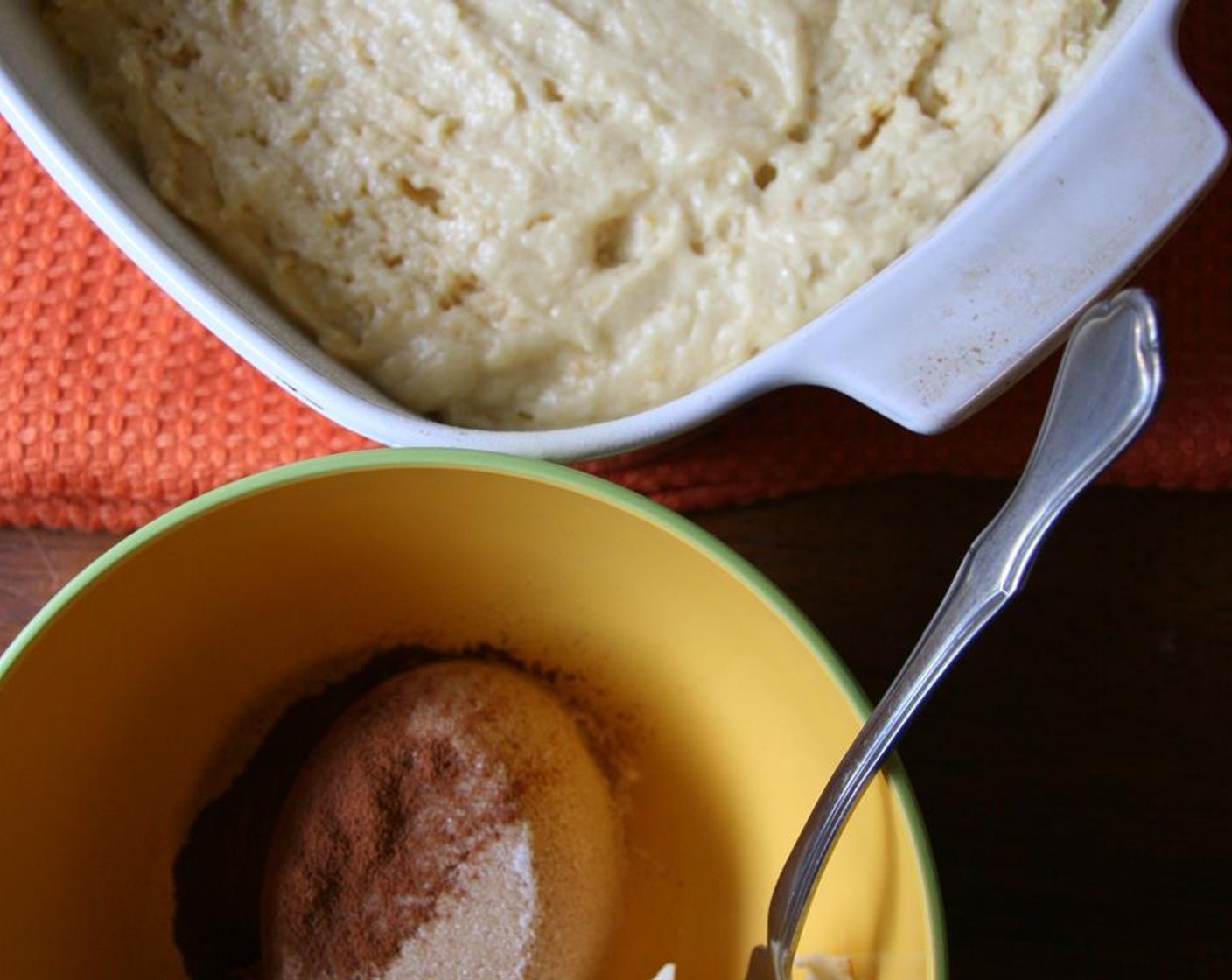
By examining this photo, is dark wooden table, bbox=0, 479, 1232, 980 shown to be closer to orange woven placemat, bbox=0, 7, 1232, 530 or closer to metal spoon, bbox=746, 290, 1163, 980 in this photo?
orange woven placemat, bbox=0, 7, 1232, 530

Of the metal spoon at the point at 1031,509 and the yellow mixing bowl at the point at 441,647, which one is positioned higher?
the metal spoon at the point at 1031,509

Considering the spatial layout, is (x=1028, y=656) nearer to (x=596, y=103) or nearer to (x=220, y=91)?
(x=596, y=103)

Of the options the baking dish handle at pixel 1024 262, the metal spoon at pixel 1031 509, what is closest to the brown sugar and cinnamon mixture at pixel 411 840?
the metal spoon at pixel 1031 509

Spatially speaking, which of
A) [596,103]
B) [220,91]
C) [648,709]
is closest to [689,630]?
[648,709]

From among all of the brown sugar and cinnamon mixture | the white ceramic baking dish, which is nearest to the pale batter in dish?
the white ceramic baking dish

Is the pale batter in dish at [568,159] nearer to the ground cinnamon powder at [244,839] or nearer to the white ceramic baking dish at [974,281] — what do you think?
the white ceramic baking dish at [974,281]

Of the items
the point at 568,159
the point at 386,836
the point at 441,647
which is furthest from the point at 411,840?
the point at 568,159

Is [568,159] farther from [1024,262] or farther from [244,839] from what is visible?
[244,839]
